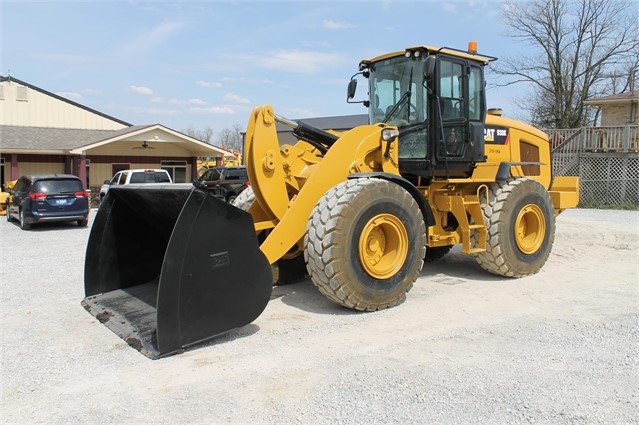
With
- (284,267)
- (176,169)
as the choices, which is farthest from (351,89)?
(176,169)

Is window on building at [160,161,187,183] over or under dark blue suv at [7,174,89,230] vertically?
over

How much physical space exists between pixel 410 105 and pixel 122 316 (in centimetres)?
424

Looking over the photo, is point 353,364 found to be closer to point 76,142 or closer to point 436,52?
point 436,52

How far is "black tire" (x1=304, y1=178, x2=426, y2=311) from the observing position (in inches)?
201

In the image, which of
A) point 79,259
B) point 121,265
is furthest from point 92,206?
point 121,265

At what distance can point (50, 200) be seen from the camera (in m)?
14.5

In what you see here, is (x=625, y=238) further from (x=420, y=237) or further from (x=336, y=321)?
(x=336, y=321)

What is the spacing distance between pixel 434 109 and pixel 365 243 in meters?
2.23

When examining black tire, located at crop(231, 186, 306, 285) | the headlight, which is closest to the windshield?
the headlight

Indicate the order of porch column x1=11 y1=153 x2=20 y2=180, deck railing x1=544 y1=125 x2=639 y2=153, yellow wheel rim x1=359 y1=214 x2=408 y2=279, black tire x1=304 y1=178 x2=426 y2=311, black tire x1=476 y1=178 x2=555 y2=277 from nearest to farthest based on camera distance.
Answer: black tire x1=304 y1=178 x2=426 y2=311, yellow wheel rim x1=359 y1=214 x2=408 y2=279, black tire x1=476 y1=178 x2=555 y2=277, deck railing x1=544 y1=125 x2=639 y2=153, porch column x1=11 y1=153 x2=20 y2=180

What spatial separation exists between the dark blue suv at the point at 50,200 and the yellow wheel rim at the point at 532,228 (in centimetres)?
1218

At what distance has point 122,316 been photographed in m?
5.02

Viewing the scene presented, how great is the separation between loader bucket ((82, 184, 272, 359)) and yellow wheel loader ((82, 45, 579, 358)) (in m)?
0.01

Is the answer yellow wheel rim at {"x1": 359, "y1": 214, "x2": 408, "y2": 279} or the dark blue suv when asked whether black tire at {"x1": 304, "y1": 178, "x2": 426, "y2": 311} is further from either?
the dark blue suv
